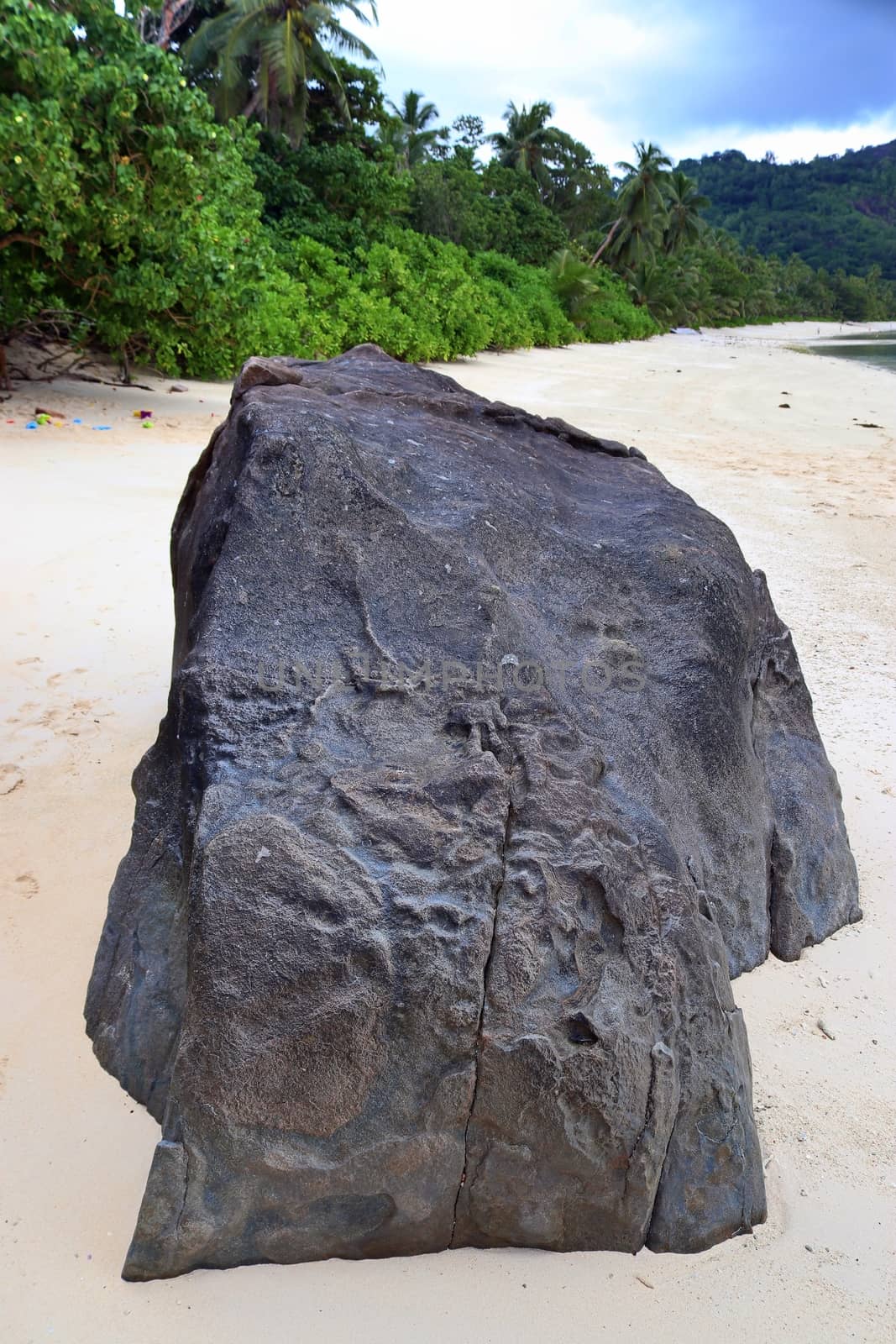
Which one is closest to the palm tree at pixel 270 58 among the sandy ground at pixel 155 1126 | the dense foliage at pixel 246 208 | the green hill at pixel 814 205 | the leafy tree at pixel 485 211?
the dense foliage at pixel 246 208

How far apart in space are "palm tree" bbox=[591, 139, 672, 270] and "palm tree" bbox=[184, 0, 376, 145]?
767 inches

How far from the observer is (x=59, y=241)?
775 centimetres

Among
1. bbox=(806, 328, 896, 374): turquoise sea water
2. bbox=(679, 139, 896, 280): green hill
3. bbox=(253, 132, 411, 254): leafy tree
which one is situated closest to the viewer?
bbox=(253, 132, 411, 254): leafy tree

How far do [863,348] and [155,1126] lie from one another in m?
38.8

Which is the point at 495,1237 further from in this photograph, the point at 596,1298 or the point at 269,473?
the point at 269,473

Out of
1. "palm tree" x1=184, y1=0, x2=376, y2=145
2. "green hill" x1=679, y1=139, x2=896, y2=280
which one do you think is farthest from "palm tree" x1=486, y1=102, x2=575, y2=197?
"green hill" x1=679, y1=139, x2=896, y2=280

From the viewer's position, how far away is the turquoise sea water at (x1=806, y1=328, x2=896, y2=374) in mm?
27312

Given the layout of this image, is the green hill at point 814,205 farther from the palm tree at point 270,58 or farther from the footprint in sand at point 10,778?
the footprint in sand at point 10,778

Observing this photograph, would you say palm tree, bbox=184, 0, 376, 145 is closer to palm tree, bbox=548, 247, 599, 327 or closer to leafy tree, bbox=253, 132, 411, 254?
leafy tree, bbox=253, 132, 411, 254

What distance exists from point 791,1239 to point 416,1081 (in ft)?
2.50

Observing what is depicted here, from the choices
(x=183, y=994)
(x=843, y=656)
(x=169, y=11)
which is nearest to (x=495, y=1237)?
(x=183, y=994)

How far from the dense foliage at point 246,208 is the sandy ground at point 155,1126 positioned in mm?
2843

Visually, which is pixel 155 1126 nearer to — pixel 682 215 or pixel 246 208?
pixel 246 208

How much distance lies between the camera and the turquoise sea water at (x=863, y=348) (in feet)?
89.6
